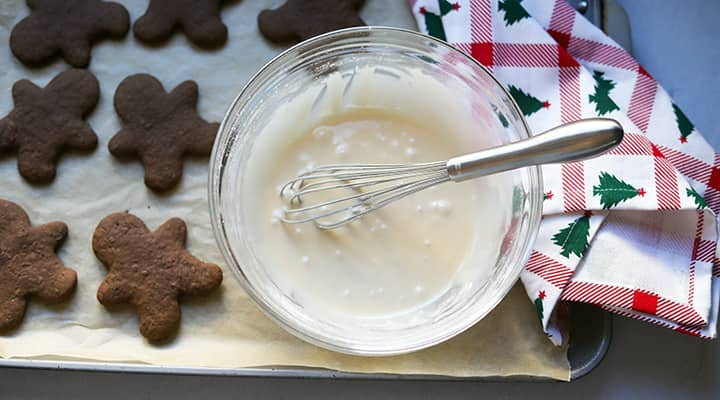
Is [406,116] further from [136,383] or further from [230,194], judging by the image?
[136,383]

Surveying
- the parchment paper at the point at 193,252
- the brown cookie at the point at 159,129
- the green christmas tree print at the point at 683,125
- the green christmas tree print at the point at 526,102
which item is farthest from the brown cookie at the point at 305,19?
the green christmas tree print at the point at 683,125

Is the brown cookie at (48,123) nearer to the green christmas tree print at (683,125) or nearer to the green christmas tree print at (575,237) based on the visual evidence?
the green christmas tree print at (575,237)

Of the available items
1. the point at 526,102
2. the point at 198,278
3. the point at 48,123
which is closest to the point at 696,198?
the point at 526,102

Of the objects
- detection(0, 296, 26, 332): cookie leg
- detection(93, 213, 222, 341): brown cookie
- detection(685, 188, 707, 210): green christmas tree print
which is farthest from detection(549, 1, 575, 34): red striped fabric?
detection(0, 296, 26, 332): cookie leg

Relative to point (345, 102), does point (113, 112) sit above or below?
below

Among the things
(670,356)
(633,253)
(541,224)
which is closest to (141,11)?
(541,224)
